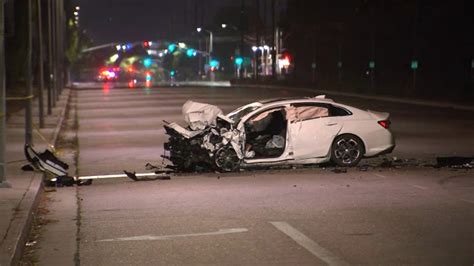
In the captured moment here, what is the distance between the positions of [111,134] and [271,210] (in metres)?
14.8

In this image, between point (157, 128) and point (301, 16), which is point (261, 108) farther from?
point (301, 16)

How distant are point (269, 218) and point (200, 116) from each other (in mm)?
4913

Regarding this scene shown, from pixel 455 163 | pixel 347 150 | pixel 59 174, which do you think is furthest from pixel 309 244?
pixel 455 163

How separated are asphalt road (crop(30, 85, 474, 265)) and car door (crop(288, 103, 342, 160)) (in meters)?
0.39

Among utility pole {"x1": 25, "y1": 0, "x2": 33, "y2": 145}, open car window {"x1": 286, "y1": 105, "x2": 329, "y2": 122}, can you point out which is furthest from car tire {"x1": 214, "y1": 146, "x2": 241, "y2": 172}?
utility pole {"x1": 25, "y1": 0, "x2": 33, "y2": 145}

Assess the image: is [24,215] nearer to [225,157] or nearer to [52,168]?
[52,168]

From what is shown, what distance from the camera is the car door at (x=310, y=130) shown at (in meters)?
14.3

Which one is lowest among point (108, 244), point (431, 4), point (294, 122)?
point (108, 244)

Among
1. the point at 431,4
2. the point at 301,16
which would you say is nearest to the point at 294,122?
the point at 431,4

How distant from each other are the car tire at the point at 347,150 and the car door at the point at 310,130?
15 centimetres

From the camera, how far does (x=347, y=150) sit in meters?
14.7

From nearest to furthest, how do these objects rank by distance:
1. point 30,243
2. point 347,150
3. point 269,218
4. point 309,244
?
1. point 309,244
2. point 30,243
3. point 269,218
4. point 347,150

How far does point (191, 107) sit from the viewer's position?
14.5m

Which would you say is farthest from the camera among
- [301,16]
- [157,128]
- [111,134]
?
[301,16]
